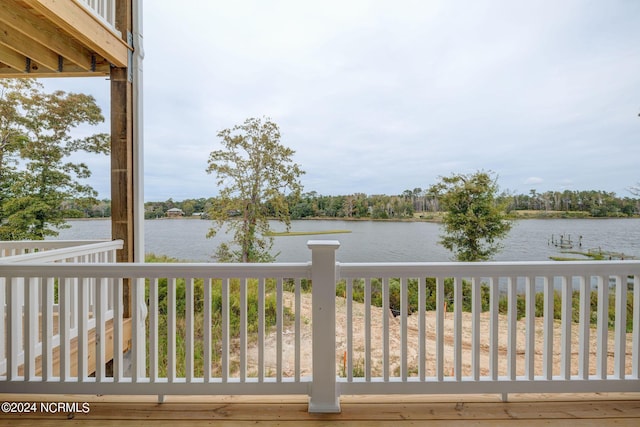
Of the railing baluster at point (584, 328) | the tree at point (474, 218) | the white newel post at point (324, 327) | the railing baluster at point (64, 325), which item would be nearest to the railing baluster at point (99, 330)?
the railing baluster at point (64, 325)

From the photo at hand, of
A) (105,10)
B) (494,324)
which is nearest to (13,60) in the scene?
(105,10)

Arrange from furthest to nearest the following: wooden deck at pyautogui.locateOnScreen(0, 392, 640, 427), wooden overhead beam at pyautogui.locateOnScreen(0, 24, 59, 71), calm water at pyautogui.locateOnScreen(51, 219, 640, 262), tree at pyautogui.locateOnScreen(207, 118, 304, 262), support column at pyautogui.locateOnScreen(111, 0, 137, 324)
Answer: tree at pyautogui.locateOnScreen(207, 118, 304, 262)
calm water at pyautogui.locateOnScreen(51, 219, 640, 262)
support column at pyautogui.locateOnScreen(111, 0, 137, 324)
wooden overhead beam at pyautogui.locateOnScreen(0, 24, 59, 71)
wooden deck at pyautogui.locateOnScreen(0, 392, 640, 427)

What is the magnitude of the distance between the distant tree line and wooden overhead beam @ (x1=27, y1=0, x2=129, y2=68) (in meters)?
2.29

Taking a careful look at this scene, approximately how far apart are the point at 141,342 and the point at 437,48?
201 inches

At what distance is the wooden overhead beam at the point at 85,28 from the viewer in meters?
2.08

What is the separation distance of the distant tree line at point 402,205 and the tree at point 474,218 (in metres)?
0.16

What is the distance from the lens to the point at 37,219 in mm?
5113

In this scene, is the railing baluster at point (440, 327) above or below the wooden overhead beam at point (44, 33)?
below

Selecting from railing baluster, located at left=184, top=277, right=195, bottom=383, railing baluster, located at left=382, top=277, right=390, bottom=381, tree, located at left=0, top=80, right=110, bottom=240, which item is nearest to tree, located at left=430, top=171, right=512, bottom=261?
railing baluster, located at left=382, top=277, right=390, bottom=381

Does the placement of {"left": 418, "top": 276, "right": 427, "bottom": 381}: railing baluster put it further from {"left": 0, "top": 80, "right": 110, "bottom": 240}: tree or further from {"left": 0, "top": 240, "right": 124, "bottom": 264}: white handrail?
{"left": 0, "top": 80, "right": 110, "bottom": 240}: tree

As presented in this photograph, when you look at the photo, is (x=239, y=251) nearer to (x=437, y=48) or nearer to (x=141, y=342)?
(x=141, y=342)

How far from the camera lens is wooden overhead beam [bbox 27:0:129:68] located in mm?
2080

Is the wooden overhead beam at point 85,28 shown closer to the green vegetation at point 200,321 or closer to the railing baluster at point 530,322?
the green vegetation at point 200,321

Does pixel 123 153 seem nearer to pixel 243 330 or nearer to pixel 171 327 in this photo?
pixel 171 327
